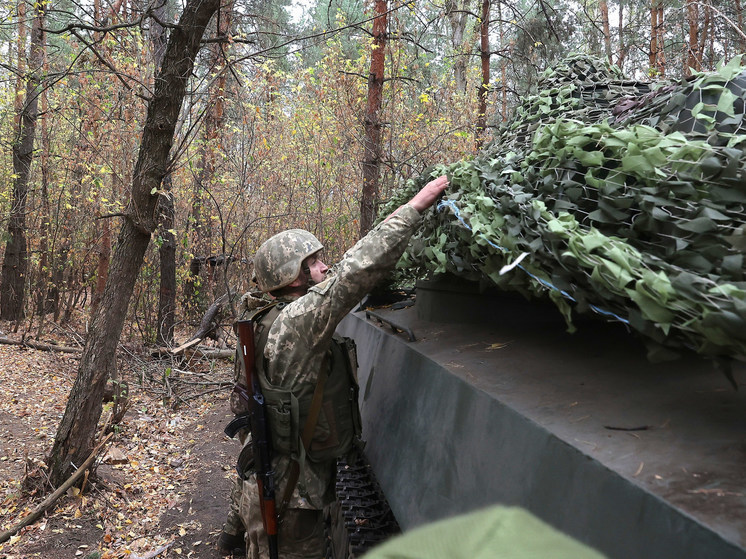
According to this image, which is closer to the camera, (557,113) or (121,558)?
(557,113)

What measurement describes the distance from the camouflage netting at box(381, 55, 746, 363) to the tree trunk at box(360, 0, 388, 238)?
6.50 meters

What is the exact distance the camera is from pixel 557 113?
2.77m

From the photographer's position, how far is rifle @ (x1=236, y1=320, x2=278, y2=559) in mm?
3104

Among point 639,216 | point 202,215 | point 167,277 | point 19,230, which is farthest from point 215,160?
point 639,216

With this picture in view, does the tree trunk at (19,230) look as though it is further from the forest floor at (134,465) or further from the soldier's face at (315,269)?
the soldier's face at (315,269)

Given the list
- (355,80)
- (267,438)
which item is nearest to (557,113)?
(267,438)

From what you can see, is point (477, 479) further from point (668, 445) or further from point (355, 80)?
point (355, 80)

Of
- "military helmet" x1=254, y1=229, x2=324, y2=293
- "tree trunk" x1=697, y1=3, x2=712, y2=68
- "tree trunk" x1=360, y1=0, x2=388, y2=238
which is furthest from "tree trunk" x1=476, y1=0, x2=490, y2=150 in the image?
"military helmet" x1=254, y1=229, x2=324, y2=293

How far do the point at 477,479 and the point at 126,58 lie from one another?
10.1 m

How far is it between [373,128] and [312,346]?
6.54m

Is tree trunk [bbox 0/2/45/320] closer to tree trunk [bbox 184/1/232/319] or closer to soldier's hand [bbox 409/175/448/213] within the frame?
tree trunk [bbox 184/1/232/319]

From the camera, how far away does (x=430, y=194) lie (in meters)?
2.81

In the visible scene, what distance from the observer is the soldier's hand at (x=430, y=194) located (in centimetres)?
278

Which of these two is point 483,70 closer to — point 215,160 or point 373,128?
point 373,128
